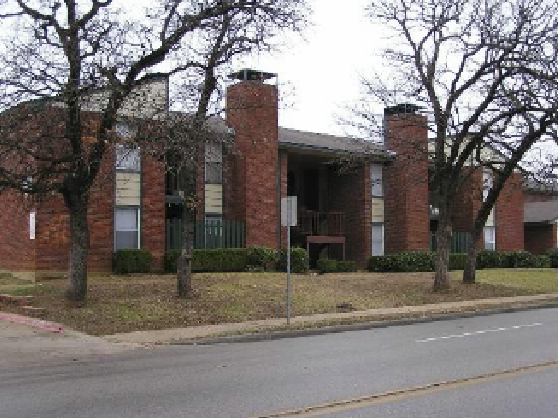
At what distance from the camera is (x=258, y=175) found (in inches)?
1099

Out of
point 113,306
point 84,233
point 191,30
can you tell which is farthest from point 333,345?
point 191,30

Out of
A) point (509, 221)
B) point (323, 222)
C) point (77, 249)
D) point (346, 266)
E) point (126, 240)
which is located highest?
point (509, 221)

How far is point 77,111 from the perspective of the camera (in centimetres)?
1532

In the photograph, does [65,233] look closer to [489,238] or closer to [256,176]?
[256,176]

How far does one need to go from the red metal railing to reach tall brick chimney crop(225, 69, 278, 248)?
4.57m

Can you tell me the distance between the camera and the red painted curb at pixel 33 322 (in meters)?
14.5

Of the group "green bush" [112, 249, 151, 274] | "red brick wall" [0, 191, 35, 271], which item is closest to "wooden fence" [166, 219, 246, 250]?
"green bush" [112, 249, 151, 274]

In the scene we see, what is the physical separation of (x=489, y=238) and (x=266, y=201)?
55.1 ft

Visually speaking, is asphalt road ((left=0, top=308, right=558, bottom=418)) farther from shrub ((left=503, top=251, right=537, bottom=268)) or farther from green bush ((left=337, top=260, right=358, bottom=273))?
shrub ((left=503, top=251, right=537, bottom=268))

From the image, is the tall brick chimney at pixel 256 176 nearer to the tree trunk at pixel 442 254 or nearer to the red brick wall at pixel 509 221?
the tree trunk at pixel 442 254

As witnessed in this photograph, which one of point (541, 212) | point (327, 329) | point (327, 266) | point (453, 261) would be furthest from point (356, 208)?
point (541, 212)

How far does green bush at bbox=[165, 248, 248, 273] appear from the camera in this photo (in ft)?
83.0

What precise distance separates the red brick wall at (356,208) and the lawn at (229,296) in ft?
18.9

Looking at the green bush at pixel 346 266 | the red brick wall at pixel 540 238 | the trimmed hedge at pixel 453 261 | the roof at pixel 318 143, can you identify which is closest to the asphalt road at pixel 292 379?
the roof at pixel 318 143
